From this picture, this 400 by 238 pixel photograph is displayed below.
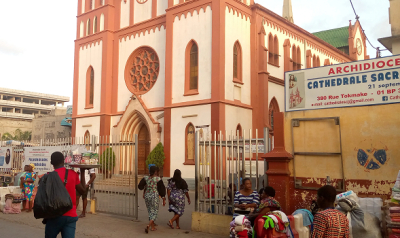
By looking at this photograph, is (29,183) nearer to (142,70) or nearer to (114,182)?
(114,182)

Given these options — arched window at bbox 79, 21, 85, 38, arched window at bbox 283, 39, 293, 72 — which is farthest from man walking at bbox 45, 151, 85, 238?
arched window at bbox 79, 21, 85, 38

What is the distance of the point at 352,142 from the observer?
7605mm

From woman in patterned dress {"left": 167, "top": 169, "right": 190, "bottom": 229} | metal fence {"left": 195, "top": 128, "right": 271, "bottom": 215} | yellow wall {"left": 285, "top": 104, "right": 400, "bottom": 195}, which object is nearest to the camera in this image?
yellow wall {"left": 285, "top": 104, "right": 400, "bottom": 195}

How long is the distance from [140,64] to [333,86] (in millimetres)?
16744

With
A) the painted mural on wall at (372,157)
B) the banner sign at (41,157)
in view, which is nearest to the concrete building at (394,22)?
the painted mural on wall at (372,157)

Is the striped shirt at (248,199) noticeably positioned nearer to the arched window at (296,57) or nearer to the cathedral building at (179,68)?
the cathedral building at (179,68)

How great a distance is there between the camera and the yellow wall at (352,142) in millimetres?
7195

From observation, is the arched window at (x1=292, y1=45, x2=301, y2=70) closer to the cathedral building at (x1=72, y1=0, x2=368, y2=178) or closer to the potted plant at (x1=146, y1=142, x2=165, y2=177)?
the cathedral building at (x1=72, y1=0, x2=368, y2=178)

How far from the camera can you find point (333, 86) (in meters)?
7.82

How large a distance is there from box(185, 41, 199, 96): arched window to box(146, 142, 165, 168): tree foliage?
3.24m

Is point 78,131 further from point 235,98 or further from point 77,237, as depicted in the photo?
point 77,237

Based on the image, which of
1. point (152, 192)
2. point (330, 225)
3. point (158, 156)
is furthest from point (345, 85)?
point (158, 156)

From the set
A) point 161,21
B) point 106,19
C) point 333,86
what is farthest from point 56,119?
point 333,86

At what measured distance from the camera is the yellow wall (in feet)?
23.6
